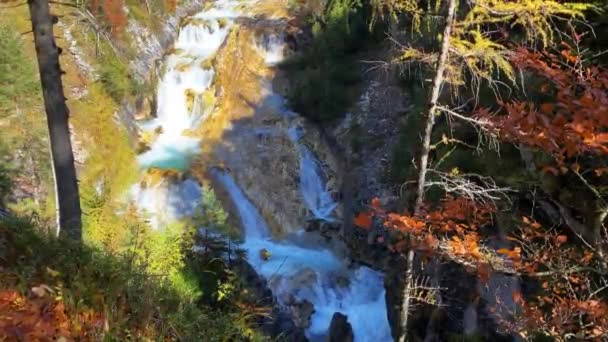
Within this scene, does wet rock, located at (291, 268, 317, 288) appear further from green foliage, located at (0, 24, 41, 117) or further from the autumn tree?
green foliage, located at (0, 24, 41, 117)

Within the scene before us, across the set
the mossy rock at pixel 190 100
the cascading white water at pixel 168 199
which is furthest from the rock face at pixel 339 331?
the mossy rock at pixel 190 100

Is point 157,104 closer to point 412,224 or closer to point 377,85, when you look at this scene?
point 377,85

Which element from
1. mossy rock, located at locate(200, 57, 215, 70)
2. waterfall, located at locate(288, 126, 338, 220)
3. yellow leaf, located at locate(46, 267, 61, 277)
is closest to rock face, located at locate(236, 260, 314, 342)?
waterfall, located at locate(288, 126, 338, 220)

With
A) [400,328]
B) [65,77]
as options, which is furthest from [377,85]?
→ [400,328]

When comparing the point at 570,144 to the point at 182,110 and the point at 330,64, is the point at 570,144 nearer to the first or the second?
the point at 330,64

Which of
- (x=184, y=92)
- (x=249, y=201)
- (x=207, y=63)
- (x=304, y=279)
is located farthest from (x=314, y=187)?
(x=207, y=63)
